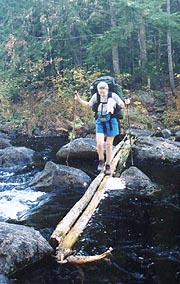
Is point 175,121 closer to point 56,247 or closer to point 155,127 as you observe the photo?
point 155,127

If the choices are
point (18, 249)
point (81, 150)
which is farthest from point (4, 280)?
point (81, 150)

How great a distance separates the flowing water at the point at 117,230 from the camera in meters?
5.00

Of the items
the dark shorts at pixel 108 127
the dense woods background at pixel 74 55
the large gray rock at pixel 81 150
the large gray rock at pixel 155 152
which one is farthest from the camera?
the dense woods background at pixel 74 55

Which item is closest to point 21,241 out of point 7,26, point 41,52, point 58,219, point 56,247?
point 56,247

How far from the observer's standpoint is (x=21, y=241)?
5.23 meters

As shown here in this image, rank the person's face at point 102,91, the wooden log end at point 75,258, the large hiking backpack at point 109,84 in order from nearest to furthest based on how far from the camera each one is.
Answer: the wooden log end at point 75,258
the person's face at point 102,91
the large hiking backpack at point 109,84

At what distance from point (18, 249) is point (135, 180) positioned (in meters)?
4.61

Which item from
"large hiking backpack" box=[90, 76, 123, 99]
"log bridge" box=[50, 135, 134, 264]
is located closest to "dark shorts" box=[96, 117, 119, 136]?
"large hiking backpack" box=[90, 76, 123, 99]

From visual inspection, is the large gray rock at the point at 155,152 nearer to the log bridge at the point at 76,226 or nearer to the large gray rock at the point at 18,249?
the log bridge at the point at 76,226

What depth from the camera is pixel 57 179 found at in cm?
941

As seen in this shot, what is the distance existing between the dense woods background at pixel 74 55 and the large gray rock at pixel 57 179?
9949 mm

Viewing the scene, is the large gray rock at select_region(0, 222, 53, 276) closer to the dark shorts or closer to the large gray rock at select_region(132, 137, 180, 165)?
the dark shorts

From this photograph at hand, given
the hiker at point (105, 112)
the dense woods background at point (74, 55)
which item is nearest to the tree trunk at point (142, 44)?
the dense woods background at point (74, 55)

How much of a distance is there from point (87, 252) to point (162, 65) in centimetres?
2045
